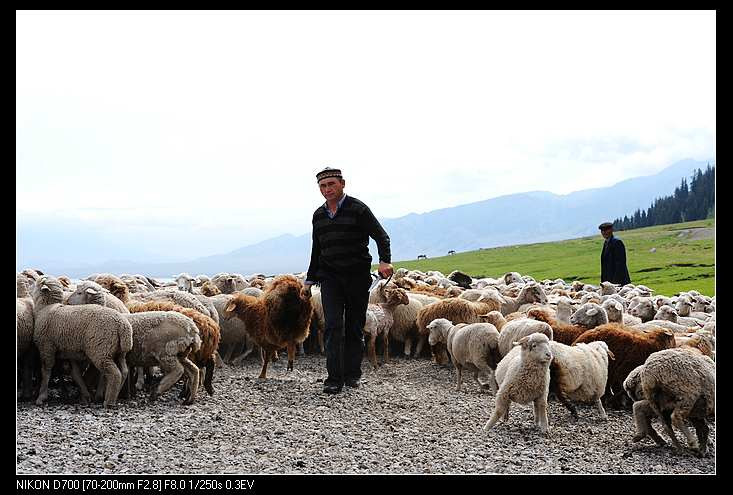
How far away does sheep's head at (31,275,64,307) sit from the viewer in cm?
800

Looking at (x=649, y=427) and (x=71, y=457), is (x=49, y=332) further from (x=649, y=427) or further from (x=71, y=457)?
(x=649, y=427)

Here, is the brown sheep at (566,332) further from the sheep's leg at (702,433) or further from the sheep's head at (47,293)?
the sheep's head at (47,293)

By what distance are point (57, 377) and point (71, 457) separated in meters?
3.54

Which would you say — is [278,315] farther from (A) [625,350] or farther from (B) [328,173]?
(A) [625,350]

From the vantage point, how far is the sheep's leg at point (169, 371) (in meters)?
7.82

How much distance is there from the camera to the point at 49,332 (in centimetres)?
770

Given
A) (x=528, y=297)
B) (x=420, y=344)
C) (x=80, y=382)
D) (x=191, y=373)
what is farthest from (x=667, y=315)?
(x=80, y=382)

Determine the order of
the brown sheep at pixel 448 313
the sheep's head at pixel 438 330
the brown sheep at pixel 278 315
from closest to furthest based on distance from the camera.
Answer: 1. the brown sheep at pixel 278 315
2. the sheep's head at pixel 438 330
3. the brown sheep at pixel 448 313

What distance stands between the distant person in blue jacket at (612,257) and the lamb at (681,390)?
9980 millimetres

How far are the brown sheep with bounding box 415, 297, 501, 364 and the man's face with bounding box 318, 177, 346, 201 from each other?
4115 millimetres

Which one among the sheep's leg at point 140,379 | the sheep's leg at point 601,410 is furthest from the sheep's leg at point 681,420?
the sheep's leg at point 140,379

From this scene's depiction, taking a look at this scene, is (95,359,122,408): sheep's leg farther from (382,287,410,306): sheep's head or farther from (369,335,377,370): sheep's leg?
(382,287,410,306): sheep's head
